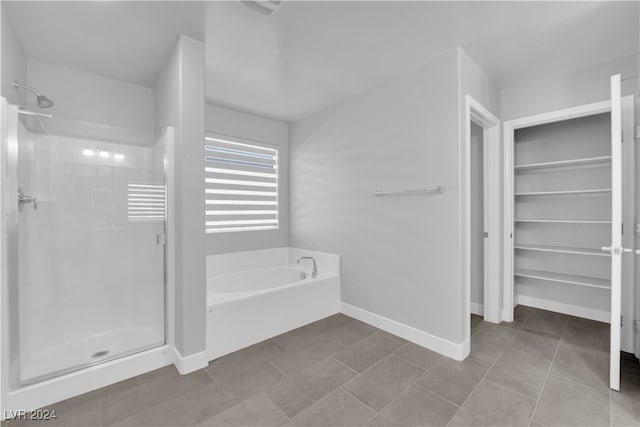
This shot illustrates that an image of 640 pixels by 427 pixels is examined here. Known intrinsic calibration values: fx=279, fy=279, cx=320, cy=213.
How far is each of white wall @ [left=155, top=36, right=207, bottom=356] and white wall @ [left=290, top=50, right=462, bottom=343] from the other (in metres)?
1.56

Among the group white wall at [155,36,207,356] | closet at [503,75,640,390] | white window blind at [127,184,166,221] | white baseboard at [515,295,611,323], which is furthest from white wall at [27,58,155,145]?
white baseboard at [515,295,611,323]

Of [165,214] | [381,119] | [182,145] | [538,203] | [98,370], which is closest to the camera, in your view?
[98,370]

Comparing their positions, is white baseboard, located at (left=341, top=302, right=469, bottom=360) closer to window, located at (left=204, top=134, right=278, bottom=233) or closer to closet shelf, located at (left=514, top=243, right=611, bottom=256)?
closet shelf, located at (left=514, top=243, right=611, bottom=256)

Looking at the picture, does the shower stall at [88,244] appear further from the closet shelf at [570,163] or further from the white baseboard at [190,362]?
the closet shelf at [570,163]

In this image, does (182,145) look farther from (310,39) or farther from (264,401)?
A: (264,401)

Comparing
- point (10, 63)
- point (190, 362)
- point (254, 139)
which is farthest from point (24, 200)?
point (254, 139)

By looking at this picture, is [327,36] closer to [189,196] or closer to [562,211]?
[189,196]

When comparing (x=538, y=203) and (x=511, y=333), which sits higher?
(x=538, y=203)

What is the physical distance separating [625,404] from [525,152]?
242 centimetres

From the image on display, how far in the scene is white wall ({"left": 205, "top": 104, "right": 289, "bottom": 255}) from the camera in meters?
3.26

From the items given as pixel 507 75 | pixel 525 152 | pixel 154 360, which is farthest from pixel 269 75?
pixel 525 152

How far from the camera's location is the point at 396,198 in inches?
102

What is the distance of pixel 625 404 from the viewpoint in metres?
1.62

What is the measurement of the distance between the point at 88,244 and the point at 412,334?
2.85 meters
